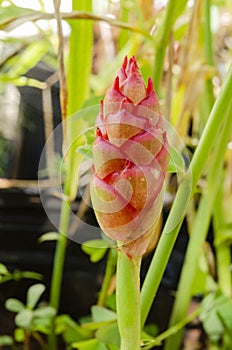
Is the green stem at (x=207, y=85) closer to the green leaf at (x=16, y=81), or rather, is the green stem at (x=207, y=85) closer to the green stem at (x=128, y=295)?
the green leaf at (x=16, y=81)

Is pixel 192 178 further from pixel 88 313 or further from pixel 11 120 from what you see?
pixel 11 120

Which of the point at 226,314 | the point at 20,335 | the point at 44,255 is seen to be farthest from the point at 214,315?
the point at 44,255

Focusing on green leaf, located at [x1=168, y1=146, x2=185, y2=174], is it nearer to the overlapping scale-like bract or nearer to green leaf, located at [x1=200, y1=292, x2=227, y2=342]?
the overlapping scale-like bract

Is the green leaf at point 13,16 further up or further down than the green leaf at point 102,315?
further up

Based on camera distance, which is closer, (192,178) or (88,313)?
(192,178)

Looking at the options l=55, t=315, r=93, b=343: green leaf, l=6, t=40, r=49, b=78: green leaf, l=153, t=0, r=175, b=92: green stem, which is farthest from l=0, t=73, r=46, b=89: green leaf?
l=55, t=315, r=93, b=343: green leaf

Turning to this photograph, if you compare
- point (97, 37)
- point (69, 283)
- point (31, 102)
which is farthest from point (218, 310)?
point (97, 37)

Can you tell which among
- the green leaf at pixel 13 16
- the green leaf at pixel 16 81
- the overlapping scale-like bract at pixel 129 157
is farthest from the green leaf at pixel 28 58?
the overlapping scale-like bract at pixel 129 157
